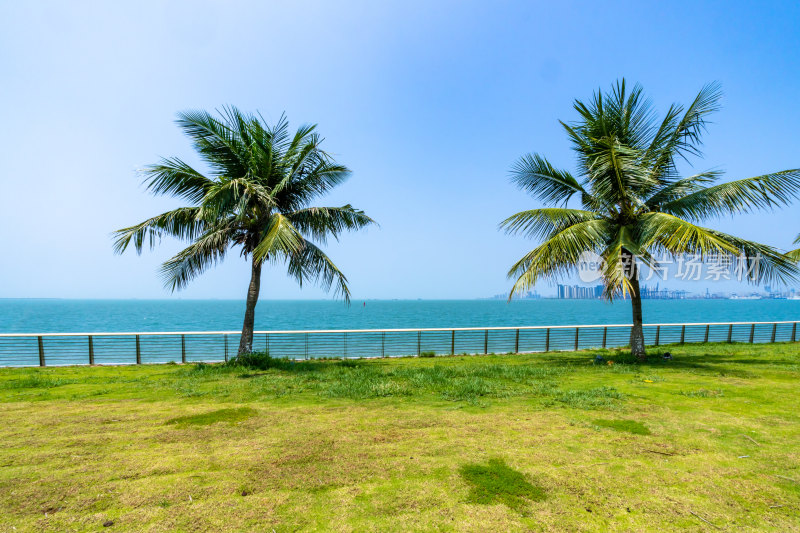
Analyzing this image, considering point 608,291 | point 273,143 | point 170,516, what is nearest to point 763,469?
point 170,516

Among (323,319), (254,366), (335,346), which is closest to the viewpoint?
(254,366)

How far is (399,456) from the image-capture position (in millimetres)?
4027

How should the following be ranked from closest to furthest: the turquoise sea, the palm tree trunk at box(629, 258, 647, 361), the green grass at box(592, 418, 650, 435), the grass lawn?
1. the grass lawn
2. the green grass at box(592, 418, 650, 435)
3. the palm tree trunk at box(629, 258, 647, 361)
4. the turquoise sea

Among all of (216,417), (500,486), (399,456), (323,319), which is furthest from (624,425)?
(323,319)

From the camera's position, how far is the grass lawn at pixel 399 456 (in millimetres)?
2900

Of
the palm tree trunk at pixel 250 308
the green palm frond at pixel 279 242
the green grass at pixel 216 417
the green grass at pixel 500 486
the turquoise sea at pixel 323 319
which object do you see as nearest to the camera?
the green grass at pixel 500 486

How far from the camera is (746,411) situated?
579 centimetres

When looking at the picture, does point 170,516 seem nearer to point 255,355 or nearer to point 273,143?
point 255,355

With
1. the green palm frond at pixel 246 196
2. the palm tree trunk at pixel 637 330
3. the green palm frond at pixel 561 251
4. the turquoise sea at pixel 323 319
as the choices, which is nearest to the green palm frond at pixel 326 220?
the green palm frond at pixel 246 196

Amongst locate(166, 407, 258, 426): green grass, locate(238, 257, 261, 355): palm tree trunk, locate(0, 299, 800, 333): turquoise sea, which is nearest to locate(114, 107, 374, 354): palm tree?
locate(238, 257, 261, 355): palm tree trunk

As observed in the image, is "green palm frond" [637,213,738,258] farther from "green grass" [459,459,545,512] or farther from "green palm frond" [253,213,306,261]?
"green palm frond" [253,213,306,261]

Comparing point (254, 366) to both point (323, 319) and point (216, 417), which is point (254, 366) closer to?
point (216, 417)

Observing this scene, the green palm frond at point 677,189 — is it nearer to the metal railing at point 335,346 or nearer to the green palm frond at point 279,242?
the metal railing at point 335,346

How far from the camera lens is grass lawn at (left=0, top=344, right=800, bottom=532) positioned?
290cm
